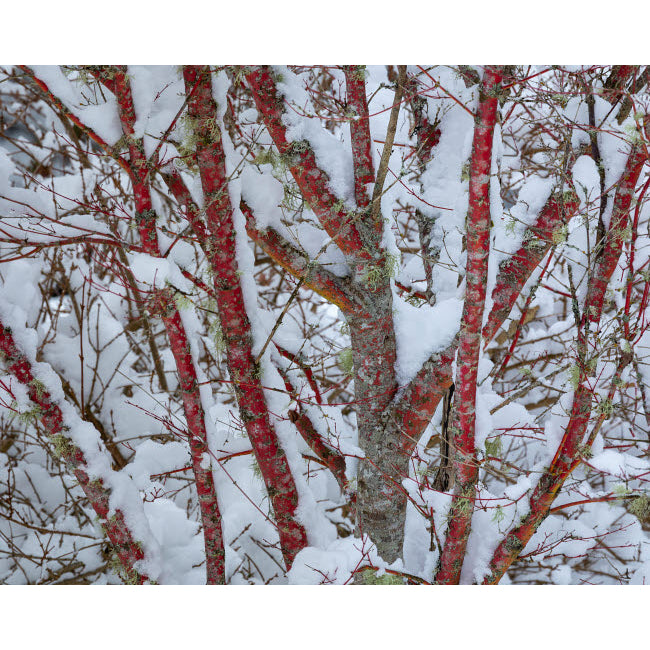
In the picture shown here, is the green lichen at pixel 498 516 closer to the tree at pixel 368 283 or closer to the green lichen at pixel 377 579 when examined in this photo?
the tree at pixel 368 283

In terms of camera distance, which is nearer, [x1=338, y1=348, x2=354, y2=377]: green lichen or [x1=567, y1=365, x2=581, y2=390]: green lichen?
[x1=567, y1=365, x2=581, y2=390]: green lichen

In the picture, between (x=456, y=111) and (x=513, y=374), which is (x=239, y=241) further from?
(x=513, y=374)

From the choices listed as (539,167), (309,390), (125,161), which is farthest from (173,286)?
(539,167)

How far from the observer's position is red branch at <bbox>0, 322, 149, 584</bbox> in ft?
5.92

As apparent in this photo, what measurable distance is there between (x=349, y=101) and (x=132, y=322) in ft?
6.65

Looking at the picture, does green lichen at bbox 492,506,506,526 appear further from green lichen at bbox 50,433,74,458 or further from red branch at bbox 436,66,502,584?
green lichen at bbox 50,433,74,458

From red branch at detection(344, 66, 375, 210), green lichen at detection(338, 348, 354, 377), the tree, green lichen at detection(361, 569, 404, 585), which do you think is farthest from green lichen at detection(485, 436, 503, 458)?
red branch at detection(344, 66, 375, 210)

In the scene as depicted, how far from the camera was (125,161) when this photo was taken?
1623mm

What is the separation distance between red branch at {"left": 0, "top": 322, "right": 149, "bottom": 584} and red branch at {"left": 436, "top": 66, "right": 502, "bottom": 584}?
3.74ft

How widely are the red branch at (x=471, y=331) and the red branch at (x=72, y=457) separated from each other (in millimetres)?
1140

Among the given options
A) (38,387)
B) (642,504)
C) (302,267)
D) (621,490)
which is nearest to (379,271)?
(302,267)

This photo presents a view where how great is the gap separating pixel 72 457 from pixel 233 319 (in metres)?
0.78

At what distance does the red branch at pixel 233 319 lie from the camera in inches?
64.4

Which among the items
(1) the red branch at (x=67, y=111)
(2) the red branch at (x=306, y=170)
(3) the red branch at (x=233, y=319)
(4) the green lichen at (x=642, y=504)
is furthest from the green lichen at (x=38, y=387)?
(4) the green lichen at (x=642, y=504)
